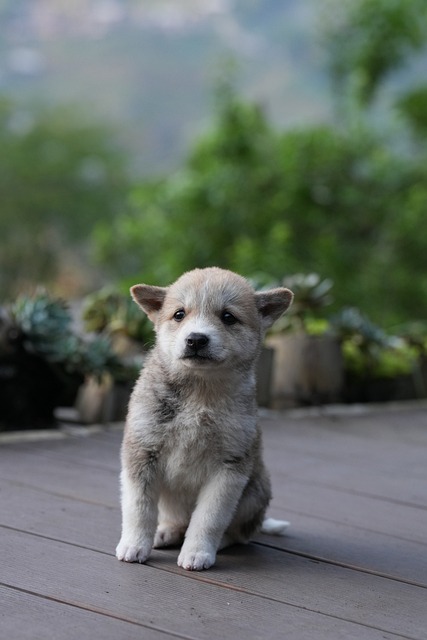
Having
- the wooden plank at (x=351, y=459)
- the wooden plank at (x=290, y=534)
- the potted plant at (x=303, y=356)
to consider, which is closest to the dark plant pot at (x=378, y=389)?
the potted plant at (x=303, y=356)

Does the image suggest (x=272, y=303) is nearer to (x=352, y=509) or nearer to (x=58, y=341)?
(x=352, y=509)

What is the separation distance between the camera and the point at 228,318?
115 inches

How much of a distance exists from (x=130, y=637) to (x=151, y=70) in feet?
77.3

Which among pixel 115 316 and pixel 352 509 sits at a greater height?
pixel 115 316

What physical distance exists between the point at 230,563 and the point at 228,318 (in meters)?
0.74

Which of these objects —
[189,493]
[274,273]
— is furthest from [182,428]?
[274,273]

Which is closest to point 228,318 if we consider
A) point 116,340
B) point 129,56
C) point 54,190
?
point 116,340

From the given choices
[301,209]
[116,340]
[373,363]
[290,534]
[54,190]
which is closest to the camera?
[290,534]

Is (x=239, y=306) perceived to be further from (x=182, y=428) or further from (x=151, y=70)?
(x=151, y=70)

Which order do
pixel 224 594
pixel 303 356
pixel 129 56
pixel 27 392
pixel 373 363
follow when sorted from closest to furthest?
pixel 224 594, pixel 27 392, pixel 303 356, pixel 373 363, pixel 129 56

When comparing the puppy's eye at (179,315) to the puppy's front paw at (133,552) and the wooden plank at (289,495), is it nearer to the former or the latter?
the puppy's front paw at (133,552)

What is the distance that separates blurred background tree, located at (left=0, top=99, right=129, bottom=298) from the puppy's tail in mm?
14130

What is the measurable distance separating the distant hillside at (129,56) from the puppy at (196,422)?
19660 millimetres

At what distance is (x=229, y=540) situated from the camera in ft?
10.3
